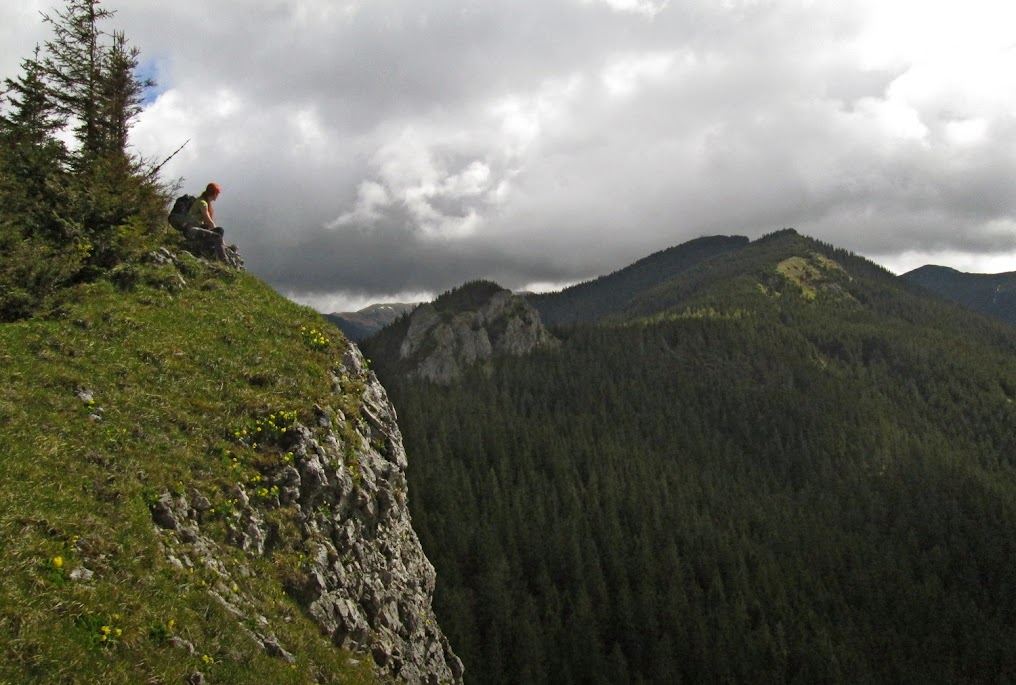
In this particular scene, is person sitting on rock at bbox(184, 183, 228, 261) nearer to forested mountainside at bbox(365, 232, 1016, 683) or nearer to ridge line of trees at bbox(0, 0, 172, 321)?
ridge line of trees at bbox(0, 0, 172, 321)

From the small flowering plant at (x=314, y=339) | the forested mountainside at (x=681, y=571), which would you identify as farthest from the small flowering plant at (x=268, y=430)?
the forested mountainside at (x=681, y=571)

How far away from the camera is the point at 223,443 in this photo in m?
22.1

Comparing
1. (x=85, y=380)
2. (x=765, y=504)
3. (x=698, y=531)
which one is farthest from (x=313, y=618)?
(x=765, y=504)

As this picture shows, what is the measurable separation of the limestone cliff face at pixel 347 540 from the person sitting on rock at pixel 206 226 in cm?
1210

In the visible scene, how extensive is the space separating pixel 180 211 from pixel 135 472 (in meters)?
26.6

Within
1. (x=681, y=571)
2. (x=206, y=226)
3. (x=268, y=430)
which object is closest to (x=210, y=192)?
(x=206, y=226)

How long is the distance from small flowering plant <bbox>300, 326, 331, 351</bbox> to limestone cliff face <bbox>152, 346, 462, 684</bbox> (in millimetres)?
1226

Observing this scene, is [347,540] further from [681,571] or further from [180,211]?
[681,571]

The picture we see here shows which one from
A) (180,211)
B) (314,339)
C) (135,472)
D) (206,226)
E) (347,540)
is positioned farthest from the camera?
(180,211)

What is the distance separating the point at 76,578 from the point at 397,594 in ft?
46.2

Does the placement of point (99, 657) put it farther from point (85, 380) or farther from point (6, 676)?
point (85, 380)

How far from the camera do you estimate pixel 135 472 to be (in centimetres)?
1897

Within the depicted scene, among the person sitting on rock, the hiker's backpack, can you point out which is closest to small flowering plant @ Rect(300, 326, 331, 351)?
the person sitting on rock

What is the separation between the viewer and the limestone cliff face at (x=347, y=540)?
62.2 ft
